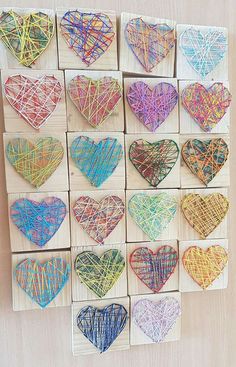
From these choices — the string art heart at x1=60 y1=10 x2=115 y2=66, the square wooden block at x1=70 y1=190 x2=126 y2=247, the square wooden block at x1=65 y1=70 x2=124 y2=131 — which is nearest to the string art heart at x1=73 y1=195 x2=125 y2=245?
the square wooden block at x1=70 y1=190 x2=126 y2=247

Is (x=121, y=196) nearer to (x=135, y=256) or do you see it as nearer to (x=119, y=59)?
(x=135, y=256)

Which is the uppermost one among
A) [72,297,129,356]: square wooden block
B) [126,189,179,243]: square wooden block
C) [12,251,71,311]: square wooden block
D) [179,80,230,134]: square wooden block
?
[179,80,230,134]: square wooden block

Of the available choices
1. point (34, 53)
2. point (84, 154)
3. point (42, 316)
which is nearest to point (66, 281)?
point (42, 316)

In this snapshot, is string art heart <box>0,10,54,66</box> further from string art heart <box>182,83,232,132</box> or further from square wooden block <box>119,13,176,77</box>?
string art heart <box>182,83,232,132</box>

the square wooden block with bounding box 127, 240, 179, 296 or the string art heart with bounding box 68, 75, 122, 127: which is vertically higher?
the string art heart with bounding box 68, 75, 122, 127

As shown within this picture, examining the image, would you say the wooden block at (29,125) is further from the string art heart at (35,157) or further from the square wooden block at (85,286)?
the square wooden block at (85,286)

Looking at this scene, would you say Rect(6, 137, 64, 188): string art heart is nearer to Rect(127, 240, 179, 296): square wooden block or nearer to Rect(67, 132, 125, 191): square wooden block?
Rect(67, 132, 125, 191): square wooden block
